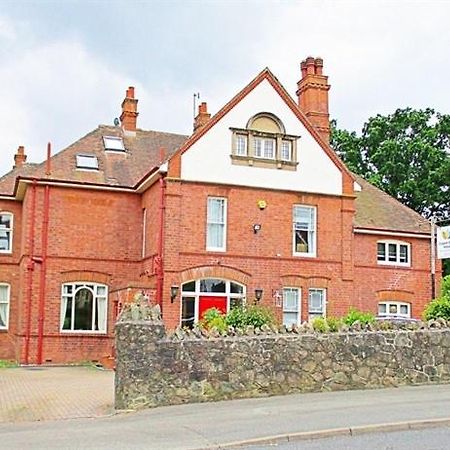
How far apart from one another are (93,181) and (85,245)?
2.53 metres

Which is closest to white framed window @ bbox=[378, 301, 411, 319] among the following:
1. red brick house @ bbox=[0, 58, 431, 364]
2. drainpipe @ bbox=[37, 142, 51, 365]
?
red brick house @ bbox=[0, 58, 431, 364]

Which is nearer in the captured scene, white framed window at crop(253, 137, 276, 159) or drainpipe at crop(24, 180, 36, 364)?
drainpipe at crop(24, 180, 36, 364)

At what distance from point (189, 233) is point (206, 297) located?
2384 millimetres

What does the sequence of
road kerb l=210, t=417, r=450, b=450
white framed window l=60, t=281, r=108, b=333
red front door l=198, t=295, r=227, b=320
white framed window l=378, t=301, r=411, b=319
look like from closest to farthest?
road kerb l=210, t=417, r=450, b=450
red front door l=198, t=295, r=227, b=320
white framed window l=60, t=281, r=108, b=333
white framed window l=378, t=301, r=411, b=319

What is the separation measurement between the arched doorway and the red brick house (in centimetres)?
4

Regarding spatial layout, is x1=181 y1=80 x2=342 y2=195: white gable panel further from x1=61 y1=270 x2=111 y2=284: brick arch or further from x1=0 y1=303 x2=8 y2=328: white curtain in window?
x1=0 y1=303 x2=8 y2=328: white curtain in window

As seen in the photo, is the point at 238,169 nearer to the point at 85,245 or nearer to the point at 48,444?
the point at 85,245

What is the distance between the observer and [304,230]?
2852cm

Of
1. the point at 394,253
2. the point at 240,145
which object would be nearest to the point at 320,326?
the point at 240,145

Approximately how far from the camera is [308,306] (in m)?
28.2

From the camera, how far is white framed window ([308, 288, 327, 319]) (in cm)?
2831

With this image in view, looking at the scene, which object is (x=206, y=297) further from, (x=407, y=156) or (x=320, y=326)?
(x=407, y=156)

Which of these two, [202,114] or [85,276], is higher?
[202,114]

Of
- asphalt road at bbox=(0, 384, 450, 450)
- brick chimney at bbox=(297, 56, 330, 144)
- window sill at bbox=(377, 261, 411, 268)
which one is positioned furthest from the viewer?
brick chimney at bbox=(297, 56, 330, 144)
